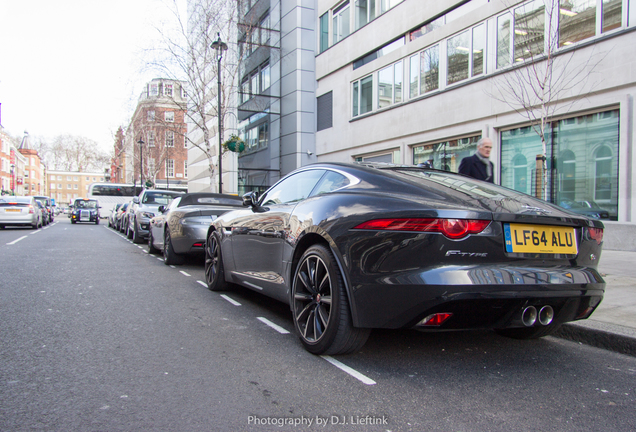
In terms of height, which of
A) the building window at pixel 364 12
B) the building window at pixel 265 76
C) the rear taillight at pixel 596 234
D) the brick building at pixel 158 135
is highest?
the building window at pixel 364 12

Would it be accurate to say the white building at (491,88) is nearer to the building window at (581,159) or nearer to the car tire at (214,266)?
the building window at (581,159)

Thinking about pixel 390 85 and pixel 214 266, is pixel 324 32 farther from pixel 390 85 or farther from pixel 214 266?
pixel 214 266

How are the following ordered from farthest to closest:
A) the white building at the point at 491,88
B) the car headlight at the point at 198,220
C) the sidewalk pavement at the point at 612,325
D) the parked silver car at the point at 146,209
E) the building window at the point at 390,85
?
1. the building window at the point at 390,85
2. the parked silver car at the point at 146,209
3. the white building at the point at 491,88
4. the car headlight at the point at 198,220
5. the sidewalk pavement at the point at 612,325

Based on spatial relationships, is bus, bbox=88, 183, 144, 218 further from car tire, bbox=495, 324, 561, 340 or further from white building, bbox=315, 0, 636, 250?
car tire, bbox=495, 324, 561, 340

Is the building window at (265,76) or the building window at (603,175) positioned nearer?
the building window at (603,175)

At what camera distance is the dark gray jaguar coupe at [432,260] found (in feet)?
8.91

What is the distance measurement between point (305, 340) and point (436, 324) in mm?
1066

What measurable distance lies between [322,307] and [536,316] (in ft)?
4.46

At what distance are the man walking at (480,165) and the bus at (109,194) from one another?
4425 centimetres

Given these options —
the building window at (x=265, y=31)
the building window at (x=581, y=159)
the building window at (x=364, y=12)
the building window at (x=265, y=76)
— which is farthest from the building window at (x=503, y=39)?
the building window at (x=265, y=76)

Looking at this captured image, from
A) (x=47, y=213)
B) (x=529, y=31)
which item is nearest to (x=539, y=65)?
(x=529, y=31)

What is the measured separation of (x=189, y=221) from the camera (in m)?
7.88

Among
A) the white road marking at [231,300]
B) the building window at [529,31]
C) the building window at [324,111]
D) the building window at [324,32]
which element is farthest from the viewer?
the building window at [324,32]

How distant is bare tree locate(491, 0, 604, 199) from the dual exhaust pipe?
7.97 m
